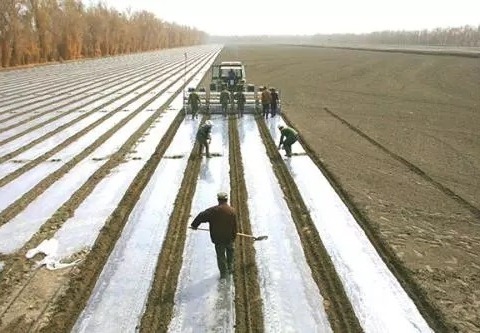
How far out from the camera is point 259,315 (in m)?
5.95

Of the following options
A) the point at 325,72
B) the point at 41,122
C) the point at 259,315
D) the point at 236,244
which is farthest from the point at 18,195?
the point at 325,72

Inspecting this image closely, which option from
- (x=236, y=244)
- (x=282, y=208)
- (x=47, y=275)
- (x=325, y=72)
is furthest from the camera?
(x=325, y=72)

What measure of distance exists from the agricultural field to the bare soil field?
4cm

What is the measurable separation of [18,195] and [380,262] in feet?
24.4

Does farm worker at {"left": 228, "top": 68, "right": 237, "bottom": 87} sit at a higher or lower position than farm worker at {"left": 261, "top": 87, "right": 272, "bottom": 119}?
higher

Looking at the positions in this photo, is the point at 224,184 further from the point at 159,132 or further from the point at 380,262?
the point at 159,132

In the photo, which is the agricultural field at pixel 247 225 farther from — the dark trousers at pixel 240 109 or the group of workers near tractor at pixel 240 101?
the dark trousers at pixel 240 109

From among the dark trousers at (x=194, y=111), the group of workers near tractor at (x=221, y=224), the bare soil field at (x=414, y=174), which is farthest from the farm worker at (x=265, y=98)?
the group of workers near tractor at (x=221, y=224)

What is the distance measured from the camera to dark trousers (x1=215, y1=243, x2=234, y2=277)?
6.55 metres

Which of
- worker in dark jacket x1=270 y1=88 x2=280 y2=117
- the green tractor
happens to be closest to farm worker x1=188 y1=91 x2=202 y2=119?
the green tractor

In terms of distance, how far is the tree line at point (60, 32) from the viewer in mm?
50594

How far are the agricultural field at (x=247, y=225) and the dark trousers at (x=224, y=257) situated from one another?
16cm

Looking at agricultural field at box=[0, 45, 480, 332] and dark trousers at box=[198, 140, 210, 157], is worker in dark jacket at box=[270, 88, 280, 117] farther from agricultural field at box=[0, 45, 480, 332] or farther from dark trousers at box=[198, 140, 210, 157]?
dark trousers at box=[198, 140, 210, 157]

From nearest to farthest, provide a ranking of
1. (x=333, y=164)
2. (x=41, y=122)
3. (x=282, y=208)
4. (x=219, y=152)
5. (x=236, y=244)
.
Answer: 1. (x=236, y=244)
2. (x=282, y=208)
3. (x=333, y=164)
4. (x=219, y=152)
5. (x=41, y=122)
